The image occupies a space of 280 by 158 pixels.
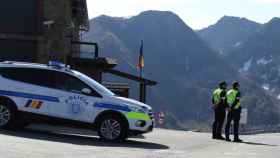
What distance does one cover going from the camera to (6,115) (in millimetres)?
18078

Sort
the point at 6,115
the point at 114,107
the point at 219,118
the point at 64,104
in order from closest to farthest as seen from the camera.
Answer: the point at 114,107
the point at 64,104
the point at 6,115
the point at 219,118

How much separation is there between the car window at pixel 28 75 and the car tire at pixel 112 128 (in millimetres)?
1753

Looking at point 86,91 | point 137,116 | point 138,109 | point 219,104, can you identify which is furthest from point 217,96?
point 86,91

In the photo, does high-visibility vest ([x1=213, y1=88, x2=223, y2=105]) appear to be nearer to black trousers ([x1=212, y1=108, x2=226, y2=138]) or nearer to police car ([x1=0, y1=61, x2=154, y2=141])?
black trousers ([x1=212, y1=108, x2=226, y2=138])

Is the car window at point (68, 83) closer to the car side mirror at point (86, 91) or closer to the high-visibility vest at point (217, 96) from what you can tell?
the car side mirror at point (86, 91)

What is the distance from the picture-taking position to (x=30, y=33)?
94.1ft

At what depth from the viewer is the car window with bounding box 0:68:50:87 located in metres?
18.3

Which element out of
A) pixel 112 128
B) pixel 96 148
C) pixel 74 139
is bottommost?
pixel 96 148

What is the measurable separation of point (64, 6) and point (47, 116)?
1242cm

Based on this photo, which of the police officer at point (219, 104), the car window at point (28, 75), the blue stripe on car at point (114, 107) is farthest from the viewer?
the police officer at point (219, 104)

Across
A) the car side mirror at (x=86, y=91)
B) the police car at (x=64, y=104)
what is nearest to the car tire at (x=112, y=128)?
the police car at (x=64, y=104)

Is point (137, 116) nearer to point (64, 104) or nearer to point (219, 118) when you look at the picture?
point (64, 104)

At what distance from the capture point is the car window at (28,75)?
1834 cm

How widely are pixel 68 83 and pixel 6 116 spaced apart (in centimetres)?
173
